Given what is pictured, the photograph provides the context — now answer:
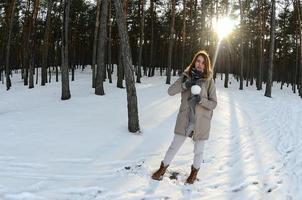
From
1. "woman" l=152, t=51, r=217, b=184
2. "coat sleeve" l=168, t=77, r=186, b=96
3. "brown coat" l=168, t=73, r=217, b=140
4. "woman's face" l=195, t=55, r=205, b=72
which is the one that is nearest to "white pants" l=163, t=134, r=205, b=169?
"woman" l=152, t=51, r=217, b=184

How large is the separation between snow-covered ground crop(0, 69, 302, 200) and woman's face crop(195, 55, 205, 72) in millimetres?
1968

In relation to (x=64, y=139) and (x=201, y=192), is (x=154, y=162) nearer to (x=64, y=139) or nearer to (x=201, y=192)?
(x=201, y=192)

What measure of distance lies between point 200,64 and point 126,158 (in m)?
2.70

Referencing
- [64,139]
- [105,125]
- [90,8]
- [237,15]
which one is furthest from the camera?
[90,8]

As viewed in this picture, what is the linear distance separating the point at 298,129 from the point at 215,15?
1181 inches

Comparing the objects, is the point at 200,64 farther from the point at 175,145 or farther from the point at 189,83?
the point at 175,145

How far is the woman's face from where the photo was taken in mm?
6340

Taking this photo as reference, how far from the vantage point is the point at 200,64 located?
6.36 m

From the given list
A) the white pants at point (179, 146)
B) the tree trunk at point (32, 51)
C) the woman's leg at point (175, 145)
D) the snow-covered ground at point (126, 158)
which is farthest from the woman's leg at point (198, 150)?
the tree trunk at point (32, 51)

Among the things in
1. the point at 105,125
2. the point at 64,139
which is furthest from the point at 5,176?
the point at 105,125

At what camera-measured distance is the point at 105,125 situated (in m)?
10.7

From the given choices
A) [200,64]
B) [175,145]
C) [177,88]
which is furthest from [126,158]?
[200,64]

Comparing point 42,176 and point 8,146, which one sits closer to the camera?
point 42,176

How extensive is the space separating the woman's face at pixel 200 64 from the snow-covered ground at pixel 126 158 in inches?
77.5
